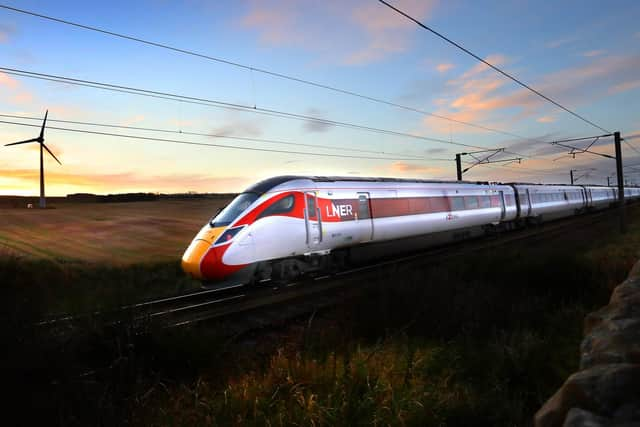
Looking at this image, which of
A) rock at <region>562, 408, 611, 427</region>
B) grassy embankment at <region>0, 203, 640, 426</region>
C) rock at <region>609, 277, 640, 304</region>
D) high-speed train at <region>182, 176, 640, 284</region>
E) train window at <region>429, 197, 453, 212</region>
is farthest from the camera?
train window at <region>429, 197, 453, 212</region>

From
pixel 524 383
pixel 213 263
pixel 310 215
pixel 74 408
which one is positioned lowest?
pixel 524 383

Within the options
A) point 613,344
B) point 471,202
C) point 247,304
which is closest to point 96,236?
point 247,304

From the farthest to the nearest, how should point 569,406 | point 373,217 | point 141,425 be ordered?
point 373,217 → point 141,425 → point 569,406

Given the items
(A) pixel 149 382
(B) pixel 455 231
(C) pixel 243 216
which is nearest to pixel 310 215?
(C) pixel 243 216

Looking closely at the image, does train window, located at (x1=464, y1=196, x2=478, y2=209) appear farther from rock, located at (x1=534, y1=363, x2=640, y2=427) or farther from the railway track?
rock, located at (x1=534, y1=363, x2=640, y2=427)

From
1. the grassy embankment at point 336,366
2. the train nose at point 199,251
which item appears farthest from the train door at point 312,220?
the grassy embankment at point 336,366

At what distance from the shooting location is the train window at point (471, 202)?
18906mm

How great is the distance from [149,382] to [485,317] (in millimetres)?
5020

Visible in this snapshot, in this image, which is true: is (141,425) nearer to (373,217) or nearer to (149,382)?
(149,382)

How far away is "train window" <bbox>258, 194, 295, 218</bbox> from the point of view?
32.2ft

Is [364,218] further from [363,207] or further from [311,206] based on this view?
[311,206]

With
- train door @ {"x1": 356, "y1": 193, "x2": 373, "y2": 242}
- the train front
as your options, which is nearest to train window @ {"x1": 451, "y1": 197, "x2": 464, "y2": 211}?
train door @ {"x1": 356, "y1": 193, "x2": 373, "y2": 242}

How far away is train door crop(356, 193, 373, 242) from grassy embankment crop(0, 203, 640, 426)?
459 centimetres

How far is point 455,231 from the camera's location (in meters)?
18.1
